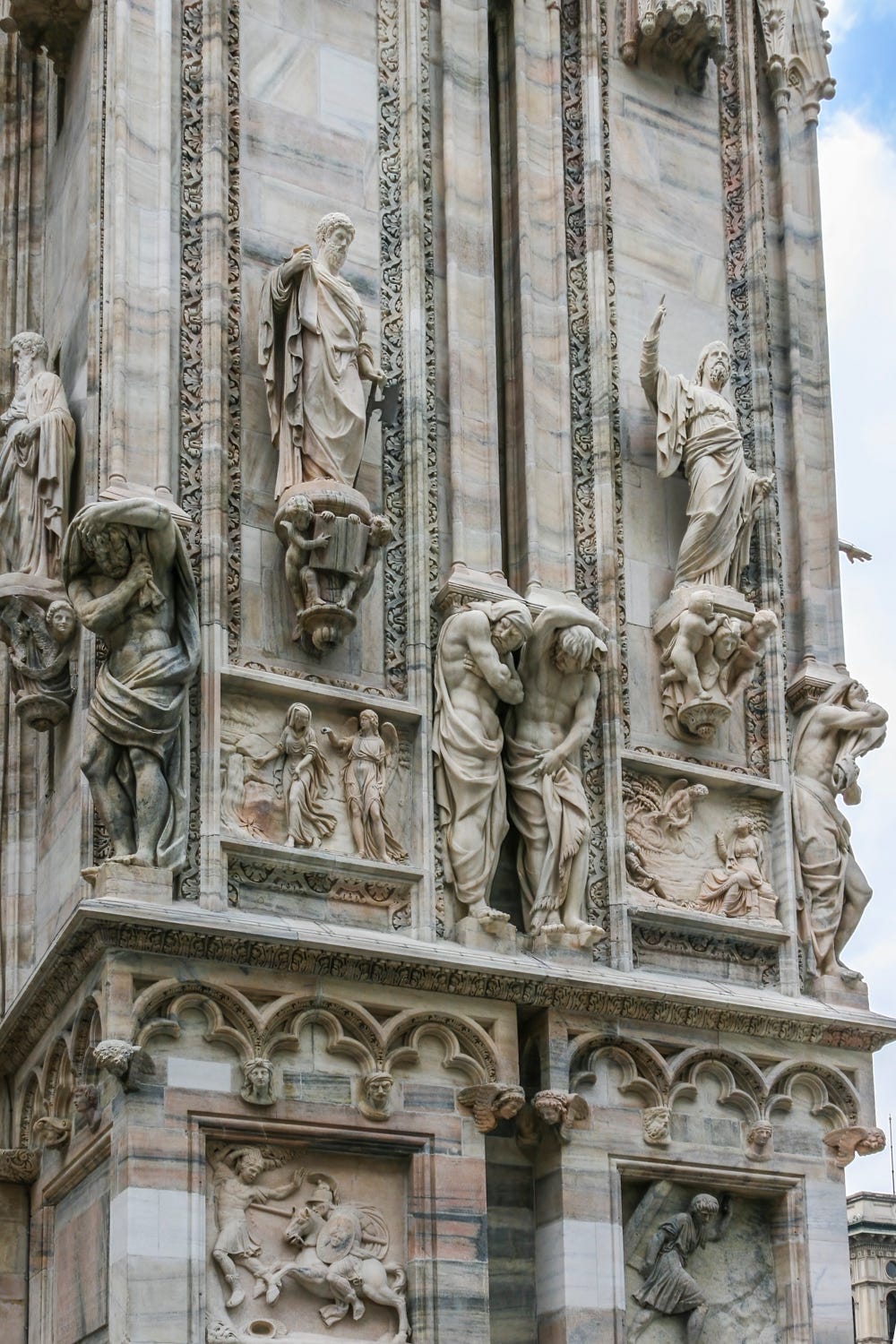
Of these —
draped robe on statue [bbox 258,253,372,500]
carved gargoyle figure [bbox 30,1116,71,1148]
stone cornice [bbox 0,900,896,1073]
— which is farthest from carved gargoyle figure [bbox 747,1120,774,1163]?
draped robe on statue [bbox 258,253,372,500]

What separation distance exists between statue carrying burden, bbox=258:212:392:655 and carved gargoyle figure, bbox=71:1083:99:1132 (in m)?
3.06

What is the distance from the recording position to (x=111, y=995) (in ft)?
48.1

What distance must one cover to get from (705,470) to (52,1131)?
6.16 metres

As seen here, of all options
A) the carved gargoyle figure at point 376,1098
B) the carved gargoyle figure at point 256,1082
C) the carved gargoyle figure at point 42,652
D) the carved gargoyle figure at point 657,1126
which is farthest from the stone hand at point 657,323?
the carved gargoyle figure at point 256,1082

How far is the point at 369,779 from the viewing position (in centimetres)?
1611

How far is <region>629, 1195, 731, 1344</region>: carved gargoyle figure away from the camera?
16031 millimetres

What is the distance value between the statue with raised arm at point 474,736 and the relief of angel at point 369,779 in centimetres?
34

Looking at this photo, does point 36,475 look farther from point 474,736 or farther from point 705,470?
point 705,470

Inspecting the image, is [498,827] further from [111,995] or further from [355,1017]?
[111,995]

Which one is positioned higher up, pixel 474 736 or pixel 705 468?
pixel 705 468

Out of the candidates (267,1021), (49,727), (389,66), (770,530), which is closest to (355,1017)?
(267,1021)

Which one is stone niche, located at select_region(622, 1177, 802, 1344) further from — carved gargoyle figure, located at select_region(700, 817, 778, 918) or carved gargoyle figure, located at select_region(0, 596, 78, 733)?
carved gargoyle figure, located at select_region(0, 596, 78, 733)

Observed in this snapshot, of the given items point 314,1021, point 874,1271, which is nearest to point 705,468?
point 314,1021

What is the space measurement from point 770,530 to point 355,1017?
16.9 ft
